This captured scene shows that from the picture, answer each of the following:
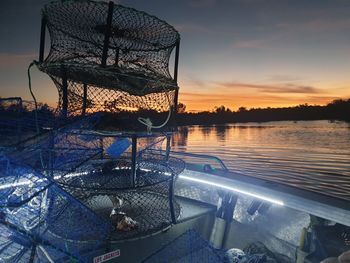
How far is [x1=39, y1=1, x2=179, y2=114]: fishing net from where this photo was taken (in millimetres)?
2699

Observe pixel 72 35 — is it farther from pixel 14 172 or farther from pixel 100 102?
pixel 14 172

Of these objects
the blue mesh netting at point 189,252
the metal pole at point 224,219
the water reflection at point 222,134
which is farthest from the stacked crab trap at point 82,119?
the water reflection at point 222,134

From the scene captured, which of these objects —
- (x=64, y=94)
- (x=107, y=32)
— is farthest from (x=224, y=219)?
(x=107, y=32)

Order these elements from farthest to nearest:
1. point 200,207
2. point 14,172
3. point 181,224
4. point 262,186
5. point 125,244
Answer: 1. point 200,207
2. point 181,224
3. point 262,186
4. point 125,244
5. point 14,172

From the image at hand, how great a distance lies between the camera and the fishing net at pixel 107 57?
270cm

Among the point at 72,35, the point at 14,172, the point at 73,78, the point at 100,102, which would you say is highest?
the point at 72,35

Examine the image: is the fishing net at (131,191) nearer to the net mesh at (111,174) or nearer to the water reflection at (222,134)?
the net mesh at (111,174)

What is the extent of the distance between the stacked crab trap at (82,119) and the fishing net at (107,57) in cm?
1

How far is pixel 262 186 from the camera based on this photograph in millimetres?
3566

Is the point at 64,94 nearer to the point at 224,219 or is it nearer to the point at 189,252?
the point at 189,252

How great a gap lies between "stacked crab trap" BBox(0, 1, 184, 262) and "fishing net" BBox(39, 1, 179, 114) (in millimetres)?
11

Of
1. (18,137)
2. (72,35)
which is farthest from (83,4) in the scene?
(18,137)

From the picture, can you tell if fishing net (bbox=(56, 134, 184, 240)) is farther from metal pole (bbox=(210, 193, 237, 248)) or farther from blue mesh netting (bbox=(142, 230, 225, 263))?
metal pole (bbox=(210, 193, 237, 248))

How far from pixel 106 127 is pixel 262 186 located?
7.23ft
